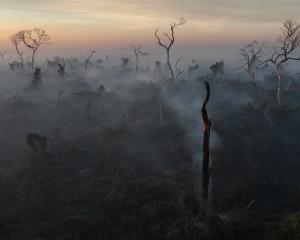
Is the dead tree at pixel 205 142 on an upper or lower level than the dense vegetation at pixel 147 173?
upper

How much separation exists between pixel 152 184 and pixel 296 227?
12.6 metres

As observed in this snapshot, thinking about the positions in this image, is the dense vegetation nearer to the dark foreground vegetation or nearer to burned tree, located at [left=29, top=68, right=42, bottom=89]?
the dark foreground vegetation

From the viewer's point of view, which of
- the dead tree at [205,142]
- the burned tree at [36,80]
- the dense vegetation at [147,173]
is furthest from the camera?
the burned tree at [36,80]

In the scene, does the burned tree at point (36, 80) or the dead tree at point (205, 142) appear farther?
the burned tree at point (36, 80)

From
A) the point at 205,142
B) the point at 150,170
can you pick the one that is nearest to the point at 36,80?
A: the point at 150,170

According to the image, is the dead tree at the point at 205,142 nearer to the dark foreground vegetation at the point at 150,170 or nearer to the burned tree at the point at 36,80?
the dark foreground vegetation at the point at 150,170

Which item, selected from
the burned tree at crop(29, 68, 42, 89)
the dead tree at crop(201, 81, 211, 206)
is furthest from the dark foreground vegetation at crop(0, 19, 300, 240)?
the burned tree at crop(29, 68, 42, 89)

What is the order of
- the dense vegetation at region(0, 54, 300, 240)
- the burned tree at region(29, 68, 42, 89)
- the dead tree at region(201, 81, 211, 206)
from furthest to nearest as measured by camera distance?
1. the burned tree at region(29, 68, 42, 89)
2. the dead tree at region(201, 81, 211, 206)
3. the dense vegetation at region(0, 54, 300, 240)

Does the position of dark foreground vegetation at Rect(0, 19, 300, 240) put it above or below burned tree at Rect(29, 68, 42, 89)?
below

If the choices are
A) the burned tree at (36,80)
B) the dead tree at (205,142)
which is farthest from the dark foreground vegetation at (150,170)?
the burned tree at (36,80)

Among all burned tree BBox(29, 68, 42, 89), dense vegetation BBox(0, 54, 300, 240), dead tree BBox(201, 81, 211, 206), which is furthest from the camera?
burned tree BBox(29, 68, 42, 89)

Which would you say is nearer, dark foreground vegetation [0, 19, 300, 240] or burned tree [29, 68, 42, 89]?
dark foreground vegetation [0, 19, 300, 240]

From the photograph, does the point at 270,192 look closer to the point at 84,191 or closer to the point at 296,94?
the point at 84,191

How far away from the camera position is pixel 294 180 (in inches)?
1329
